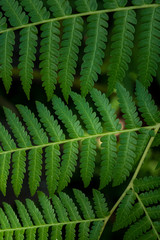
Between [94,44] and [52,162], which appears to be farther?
[52,162]

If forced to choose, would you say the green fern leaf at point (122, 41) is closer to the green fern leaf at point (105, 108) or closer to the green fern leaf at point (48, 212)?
the green fern leaf at point (105, 108)

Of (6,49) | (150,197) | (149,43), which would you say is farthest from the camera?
(150,197)

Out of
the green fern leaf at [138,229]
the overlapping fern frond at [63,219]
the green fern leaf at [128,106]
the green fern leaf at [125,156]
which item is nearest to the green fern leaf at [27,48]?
the green fern leaf at [128,106]

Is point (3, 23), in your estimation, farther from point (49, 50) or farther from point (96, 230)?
point (96, 230)

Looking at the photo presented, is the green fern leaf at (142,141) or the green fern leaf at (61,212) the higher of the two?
the green fern leaf at (142,141)

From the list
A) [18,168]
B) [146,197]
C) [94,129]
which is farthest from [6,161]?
[146,197]

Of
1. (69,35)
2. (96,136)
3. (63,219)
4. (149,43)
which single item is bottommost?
(63,219)

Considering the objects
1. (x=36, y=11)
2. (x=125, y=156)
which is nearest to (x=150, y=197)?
(x=125, y=156)
